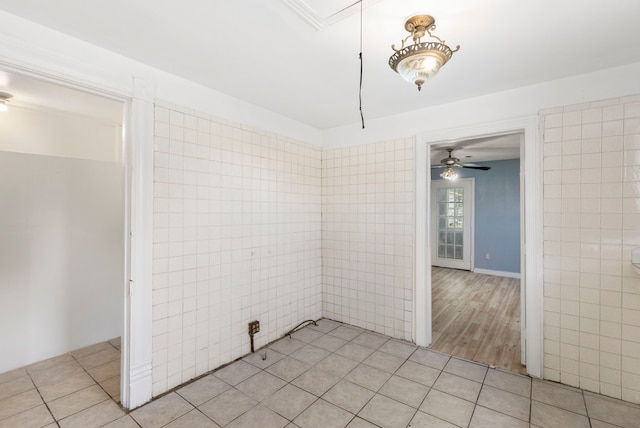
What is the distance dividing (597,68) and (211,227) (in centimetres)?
307

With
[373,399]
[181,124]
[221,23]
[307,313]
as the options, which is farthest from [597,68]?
[307,313]

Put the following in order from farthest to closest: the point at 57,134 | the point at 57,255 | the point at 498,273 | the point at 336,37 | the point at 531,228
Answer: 1. the point at 498,273
2. the point at 57,134
3. the point at 57,255
4. the point at 531,228
5. the point at 336,37

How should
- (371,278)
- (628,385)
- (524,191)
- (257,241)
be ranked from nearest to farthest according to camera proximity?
1. (628,385)
2. (524,191)
3. (257,241)
4. (371,278)

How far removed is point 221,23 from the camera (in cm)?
150

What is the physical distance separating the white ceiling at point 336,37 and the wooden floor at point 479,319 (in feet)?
7.67

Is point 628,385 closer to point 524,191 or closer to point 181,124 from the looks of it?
point 524,191

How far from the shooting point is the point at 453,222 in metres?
6.16

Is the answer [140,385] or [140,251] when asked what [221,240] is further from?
[140,385]

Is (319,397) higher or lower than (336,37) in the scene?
lower

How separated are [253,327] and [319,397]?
0.90 metres

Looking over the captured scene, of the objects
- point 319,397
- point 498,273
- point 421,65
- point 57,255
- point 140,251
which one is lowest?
point 319,397

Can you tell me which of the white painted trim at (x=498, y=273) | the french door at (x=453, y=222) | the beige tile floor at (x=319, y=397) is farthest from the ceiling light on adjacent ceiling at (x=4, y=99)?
the white painted trim at (x=498, y=273)

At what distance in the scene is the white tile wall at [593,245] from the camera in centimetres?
191

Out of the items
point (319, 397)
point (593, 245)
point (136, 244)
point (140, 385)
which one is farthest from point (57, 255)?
point (593, 245)
